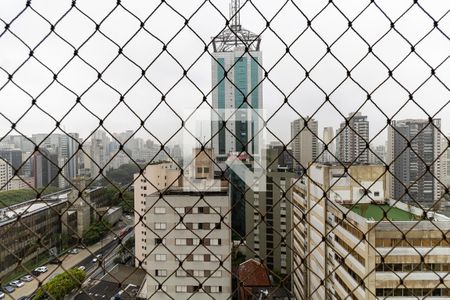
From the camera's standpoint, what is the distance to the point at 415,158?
1303 millimetres

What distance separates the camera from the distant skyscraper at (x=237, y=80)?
1.05 meters

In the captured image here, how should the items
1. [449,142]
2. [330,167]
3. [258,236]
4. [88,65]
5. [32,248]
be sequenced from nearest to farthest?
[88,65] < [449,142] < [32,248] < [330,167] < [258,236]

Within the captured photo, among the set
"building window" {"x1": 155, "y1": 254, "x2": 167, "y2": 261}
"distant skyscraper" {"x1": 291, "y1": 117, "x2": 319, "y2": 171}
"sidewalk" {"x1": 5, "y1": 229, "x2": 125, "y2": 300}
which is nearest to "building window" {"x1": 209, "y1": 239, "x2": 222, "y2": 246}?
"building window" {"x1": 155, "y1": 254, "x2": 167, "y2": 261}

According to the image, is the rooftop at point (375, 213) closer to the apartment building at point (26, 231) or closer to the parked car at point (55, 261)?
the apartment building at point (26, 231)

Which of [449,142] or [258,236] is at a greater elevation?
[449,142]

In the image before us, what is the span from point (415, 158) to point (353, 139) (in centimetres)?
24

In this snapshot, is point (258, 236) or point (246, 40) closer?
point (246, 40)

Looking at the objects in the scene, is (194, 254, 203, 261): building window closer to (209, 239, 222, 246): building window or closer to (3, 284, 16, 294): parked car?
(209, 239, 222, 246): building window

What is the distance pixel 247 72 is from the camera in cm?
137

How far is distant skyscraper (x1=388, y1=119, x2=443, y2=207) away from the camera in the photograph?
3.46 ft

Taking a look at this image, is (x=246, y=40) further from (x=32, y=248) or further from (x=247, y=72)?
(x=32, y=248)

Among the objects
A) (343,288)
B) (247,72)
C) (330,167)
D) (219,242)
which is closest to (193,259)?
(219,242)

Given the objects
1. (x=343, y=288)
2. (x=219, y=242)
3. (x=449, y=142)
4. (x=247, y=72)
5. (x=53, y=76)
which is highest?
(x=247, y=72)

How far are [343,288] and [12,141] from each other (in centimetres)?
572
